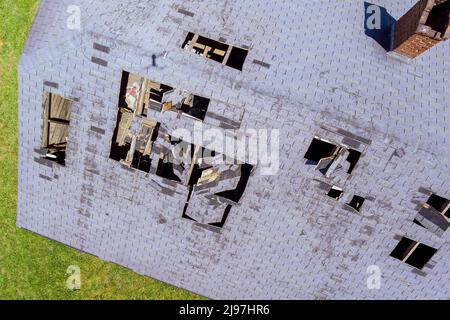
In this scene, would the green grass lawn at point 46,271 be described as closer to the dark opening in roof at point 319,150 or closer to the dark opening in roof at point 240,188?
the dark opening in roof at point 240,188

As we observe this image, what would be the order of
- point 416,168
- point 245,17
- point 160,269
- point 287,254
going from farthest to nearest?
point 160,269
point 287,254
point 245,17
point 416,168

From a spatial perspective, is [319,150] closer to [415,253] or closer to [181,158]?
[181,158]

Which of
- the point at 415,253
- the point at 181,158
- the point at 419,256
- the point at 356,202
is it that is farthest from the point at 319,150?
the point at 419,256

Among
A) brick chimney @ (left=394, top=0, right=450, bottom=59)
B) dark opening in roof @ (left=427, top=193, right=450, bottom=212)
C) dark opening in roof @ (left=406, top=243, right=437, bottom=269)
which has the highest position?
brick chimney @ (left=394, top=0, right=450, bottom=59)

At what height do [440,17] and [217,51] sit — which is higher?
[440,17]

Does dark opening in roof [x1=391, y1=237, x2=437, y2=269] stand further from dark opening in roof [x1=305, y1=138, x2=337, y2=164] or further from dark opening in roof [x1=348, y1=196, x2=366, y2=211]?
dark opening in roof [x1=305, y1=138, x2=337, y2=164]

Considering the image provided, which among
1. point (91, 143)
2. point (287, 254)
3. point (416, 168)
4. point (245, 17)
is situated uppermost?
point (245, 17)

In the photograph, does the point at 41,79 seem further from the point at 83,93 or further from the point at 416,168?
the point at 416,168

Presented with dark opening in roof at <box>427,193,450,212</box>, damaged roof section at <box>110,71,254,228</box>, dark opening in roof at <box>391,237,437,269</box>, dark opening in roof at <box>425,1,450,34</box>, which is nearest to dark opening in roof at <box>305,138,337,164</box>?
damaged roof section at <box>110,71,254,228</box>
